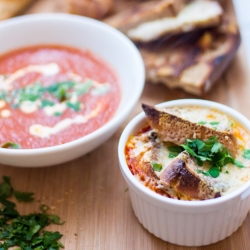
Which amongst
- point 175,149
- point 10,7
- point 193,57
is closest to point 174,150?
point 175,149

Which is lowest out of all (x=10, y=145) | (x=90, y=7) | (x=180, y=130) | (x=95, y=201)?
(x=95, y=201)

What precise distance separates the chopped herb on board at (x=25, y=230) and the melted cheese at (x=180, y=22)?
142 cm

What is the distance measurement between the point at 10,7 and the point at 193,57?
149cm

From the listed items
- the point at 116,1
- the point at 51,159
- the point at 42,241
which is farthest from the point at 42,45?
the point at 42,241

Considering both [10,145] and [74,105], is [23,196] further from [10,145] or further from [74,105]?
[74,105]

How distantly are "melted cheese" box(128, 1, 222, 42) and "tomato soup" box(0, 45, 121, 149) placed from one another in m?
0.38

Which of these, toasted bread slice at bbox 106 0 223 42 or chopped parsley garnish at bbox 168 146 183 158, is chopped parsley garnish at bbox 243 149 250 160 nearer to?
chopped parsley garnish at bbox 168 146 183 158

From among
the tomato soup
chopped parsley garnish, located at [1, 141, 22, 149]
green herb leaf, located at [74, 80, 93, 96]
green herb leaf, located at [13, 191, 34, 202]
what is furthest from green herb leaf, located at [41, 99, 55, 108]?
green herb leaf, located at [13, 191, 34, 202]

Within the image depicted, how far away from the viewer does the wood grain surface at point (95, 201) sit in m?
2.07

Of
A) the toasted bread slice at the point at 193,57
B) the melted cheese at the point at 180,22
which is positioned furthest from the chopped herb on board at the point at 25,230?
the melted cheese at the point at 180,22

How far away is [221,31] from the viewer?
304 centimetres

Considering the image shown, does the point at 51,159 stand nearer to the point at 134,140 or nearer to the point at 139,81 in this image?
the point at 134,140

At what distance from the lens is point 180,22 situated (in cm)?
296

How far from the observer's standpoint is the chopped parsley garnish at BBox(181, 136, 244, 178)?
193cm
